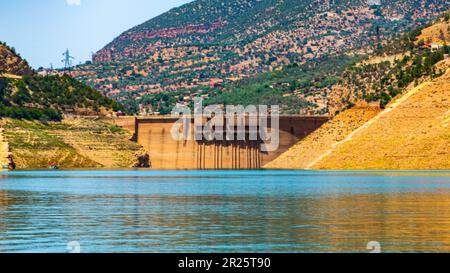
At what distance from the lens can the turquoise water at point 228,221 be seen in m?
43.6

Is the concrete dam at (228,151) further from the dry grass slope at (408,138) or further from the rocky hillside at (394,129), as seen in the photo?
the dry grass slope at (408,138)

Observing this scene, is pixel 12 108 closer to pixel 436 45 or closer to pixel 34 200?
pixel 436 45

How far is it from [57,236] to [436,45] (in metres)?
159

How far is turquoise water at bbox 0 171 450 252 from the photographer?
43625 mm

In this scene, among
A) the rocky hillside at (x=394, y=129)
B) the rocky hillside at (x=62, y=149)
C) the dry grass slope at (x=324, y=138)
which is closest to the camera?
the rocky hillside at (x=394, y=129)

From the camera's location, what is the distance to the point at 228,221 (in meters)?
55.6

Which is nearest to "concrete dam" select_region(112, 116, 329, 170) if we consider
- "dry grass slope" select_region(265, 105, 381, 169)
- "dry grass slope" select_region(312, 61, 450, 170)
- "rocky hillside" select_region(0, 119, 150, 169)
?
"dry grass slope" select_region(265, 105, 381, 169)

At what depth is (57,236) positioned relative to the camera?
47.8 metres

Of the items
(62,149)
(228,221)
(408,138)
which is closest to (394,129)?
(408,138)

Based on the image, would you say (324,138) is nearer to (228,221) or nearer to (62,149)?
(62,149)

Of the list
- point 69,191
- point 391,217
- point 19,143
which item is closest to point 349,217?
point 391,217

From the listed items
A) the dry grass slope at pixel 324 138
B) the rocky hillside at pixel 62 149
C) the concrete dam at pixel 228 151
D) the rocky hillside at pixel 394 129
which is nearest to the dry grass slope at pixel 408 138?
the rocky hillside at pixel 394 129
